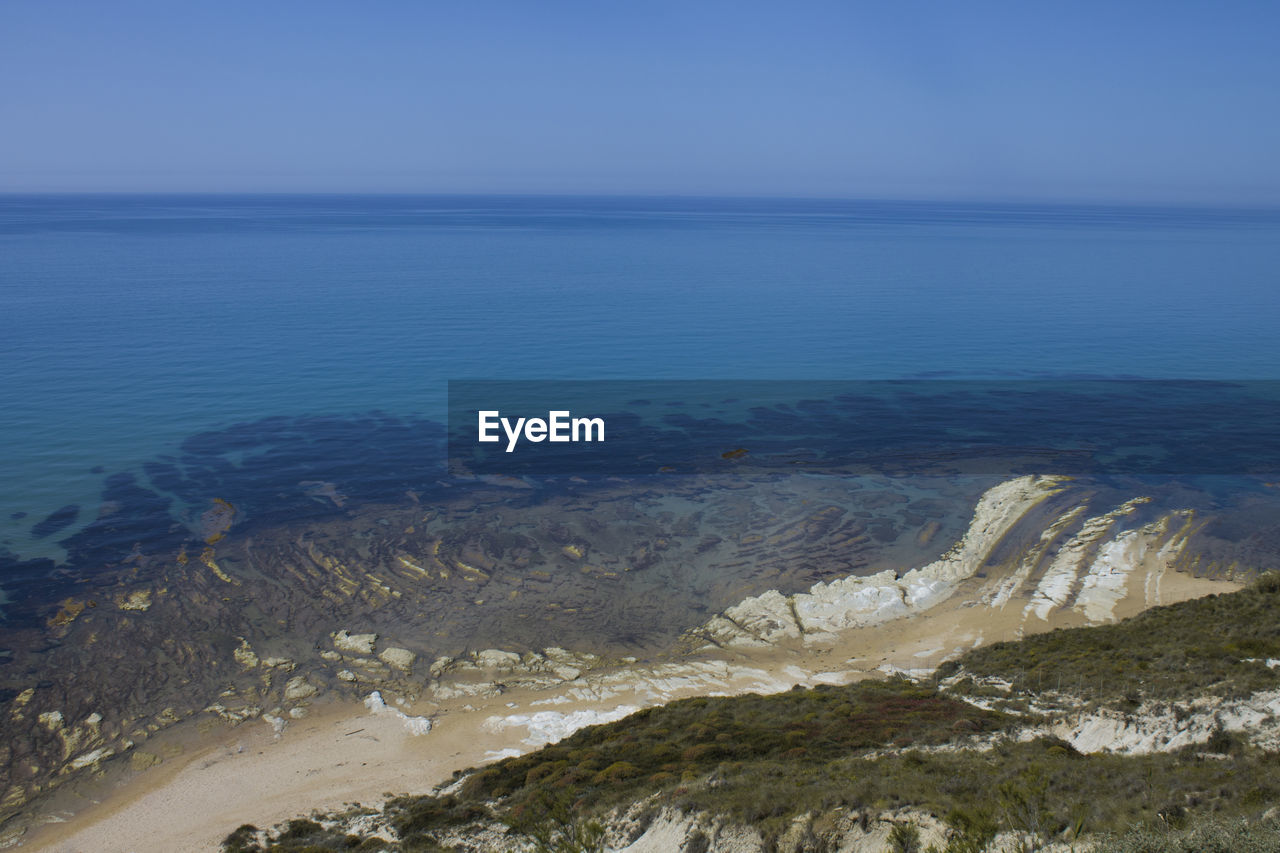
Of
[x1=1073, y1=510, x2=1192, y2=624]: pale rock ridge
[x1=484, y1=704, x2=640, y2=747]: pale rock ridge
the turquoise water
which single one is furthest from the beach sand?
the turquoise water

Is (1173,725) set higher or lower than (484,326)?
lower

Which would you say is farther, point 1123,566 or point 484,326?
point 484,326

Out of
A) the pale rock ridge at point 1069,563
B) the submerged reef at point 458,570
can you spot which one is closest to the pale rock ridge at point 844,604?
the submerged reef at point 458,570

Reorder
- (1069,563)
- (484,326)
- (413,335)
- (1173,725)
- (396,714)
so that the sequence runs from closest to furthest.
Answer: (1173,725) < (396,714) < (1069,563) < (413,335) < (484,326)

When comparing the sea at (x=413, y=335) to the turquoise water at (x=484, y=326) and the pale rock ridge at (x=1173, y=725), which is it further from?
the pale rock ridge at (x=1173, y=725)

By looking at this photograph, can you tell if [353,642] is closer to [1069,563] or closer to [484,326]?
[1069,563]

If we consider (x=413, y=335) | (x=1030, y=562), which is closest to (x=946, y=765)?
(x=1030, y=562)
